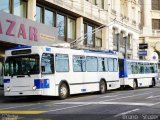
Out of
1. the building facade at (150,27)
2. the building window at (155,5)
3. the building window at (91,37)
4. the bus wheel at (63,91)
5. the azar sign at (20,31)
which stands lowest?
the bus wheel at (63,91)

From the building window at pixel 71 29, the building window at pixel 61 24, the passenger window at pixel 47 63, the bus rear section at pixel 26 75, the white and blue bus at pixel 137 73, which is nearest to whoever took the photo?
the bus rear section at pixel 26 75

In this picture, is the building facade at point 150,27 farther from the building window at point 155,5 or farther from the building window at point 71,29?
the building window at point 71,29

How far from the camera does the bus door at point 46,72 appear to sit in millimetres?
20344

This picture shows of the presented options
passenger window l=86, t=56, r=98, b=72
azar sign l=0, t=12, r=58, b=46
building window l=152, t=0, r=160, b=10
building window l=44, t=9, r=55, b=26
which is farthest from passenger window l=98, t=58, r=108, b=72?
building window l=152, t=0, r=160, b=10

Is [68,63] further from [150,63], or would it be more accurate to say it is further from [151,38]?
[151,38]

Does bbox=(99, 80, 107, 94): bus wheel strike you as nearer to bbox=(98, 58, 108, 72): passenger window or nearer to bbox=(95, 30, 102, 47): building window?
bbox=(98, 58, 108, 72): passenger window

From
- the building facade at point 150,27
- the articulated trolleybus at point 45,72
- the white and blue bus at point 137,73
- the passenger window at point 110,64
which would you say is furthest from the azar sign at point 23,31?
the building facade at point 150,27

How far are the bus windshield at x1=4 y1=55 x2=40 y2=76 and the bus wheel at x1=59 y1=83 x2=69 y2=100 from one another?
202 cm

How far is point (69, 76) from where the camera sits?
A: 22656 mm

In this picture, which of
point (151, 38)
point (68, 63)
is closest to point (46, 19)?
point (68, 63)

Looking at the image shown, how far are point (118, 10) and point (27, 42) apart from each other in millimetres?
24398

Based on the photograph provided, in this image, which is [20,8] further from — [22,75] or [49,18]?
[22,75]

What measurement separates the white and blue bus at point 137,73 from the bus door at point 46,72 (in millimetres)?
12406

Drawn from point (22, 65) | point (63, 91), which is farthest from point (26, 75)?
point (63, 91)
